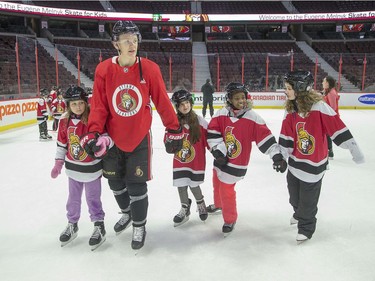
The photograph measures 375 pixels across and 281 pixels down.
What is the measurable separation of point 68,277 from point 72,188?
607mm

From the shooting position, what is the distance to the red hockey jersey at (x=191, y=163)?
252 centimetres

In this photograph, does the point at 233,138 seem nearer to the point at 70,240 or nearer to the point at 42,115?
the point at 70,240

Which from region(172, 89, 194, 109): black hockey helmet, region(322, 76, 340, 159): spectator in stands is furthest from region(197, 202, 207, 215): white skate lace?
region(322, 76, 340, 159): spectator in stands

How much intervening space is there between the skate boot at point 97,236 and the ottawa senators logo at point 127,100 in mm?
837

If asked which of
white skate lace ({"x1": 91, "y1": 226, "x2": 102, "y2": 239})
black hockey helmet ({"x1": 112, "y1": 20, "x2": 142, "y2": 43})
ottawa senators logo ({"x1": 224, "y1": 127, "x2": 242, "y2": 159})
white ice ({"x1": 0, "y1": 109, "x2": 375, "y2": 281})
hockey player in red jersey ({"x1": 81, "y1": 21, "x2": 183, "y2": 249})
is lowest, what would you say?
white ice ({"x1": 0, "y1": 109, "x2": 375, "y2": 281})

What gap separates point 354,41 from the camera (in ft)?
69.2

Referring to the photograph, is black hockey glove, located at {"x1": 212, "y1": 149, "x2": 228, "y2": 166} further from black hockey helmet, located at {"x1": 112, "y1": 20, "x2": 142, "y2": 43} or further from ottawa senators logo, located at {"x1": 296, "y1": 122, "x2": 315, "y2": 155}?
black hockey helmet, located at {"x1": 112, "y1": 20, "x2": 142, "y2": 43}

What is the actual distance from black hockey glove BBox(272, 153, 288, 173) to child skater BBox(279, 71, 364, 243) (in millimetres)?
105

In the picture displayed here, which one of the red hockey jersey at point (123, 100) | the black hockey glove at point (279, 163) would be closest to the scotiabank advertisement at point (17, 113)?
the red hockey jersey at point (123, 100)

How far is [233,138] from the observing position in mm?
2350

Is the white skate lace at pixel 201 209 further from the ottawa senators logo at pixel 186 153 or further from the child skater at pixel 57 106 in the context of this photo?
the child skater at pixel 57 106

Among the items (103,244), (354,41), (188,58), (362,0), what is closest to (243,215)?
(103,244)

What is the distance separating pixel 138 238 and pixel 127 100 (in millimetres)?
892

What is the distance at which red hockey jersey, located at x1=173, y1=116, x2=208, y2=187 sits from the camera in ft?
8.27
